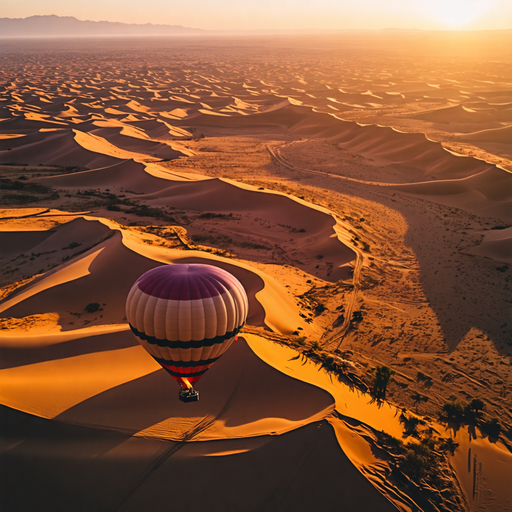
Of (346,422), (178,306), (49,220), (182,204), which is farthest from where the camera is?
(182,204)

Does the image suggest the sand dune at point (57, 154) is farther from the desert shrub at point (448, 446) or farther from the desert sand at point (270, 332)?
the desert shrub at point (448, 446)

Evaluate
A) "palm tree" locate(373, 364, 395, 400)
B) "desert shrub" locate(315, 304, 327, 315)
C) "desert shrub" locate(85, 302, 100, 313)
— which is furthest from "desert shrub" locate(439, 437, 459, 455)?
"desert shrub" locate(85, 302, 100, 313)

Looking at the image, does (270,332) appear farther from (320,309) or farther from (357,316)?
(357,316)

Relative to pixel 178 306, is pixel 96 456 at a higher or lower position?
lower

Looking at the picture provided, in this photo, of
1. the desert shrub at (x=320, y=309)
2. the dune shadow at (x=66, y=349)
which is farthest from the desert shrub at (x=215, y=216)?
the dune shadow at (x=66, y=349)

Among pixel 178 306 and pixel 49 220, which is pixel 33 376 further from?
pixel 49 220

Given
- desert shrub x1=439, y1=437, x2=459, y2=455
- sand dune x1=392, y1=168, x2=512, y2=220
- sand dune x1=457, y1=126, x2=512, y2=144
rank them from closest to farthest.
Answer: desert shrub x1=439, y1=437, x2=459, y2=455, sand dune x1=392, y1=168, x2=512, y2=220, sand dune x1=457, y1=126, x2=512, y2=144

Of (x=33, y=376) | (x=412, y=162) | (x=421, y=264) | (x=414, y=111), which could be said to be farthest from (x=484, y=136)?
(x=33, y=376)

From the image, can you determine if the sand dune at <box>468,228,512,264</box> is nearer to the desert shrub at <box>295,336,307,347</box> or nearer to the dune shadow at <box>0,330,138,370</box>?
the desert shrub at <box>295,336,307,347</box>
